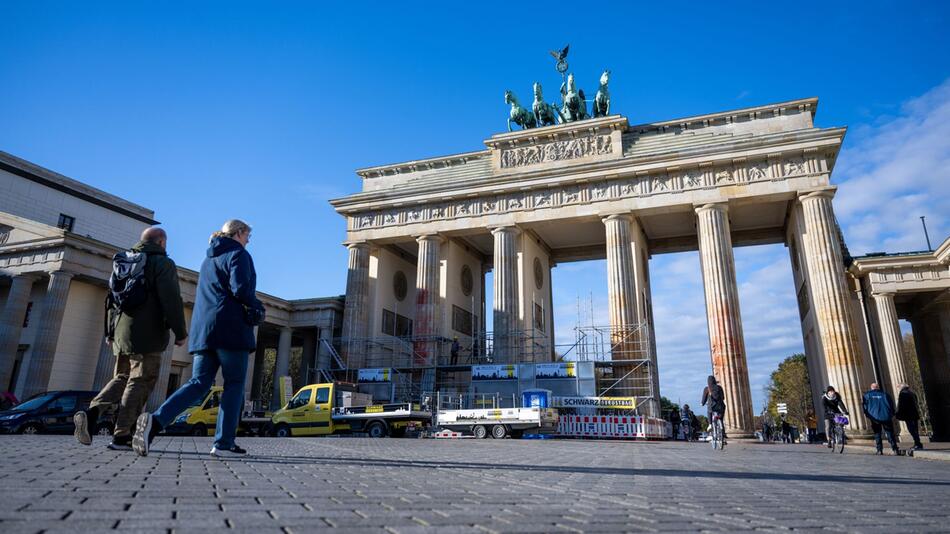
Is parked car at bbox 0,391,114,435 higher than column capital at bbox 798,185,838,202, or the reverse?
column capital at bbox 798,185,838,202

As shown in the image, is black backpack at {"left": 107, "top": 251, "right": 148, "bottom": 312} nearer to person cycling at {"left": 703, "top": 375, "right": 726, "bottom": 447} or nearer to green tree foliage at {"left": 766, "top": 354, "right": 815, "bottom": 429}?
person cycling at {"left": 703, "top": 375, "right": 726, "bottom": 447}

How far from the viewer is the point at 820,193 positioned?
25.4m

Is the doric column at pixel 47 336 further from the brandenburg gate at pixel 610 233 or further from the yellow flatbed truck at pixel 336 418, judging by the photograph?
the brandenburg gate at pixel 610 233

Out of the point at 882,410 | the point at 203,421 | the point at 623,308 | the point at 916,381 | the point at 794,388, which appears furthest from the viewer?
the point at 794,388

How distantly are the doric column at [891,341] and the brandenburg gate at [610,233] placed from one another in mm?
985

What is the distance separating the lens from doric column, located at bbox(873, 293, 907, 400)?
2262cm

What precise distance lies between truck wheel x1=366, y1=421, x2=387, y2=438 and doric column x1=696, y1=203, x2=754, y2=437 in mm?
13616

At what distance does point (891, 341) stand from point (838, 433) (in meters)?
11.7

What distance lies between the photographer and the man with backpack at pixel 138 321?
5914 mm

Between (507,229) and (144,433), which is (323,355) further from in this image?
(144,433)

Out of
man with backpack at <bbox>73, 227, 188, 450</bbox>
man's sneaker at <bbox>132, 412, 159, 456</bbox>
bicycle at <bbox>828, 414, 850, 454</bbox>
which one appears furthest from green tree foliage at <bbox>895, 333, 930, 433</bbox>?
man's sneaker at <bbox>132, 412, 159, 456</bbox>

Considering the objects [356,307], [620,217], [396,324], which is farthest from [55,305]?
[620,217]

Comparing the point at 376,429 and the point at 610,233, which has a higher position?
the point at 610,233

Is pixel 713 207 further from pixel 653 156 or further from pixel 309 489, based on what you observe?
pixel 309 489
